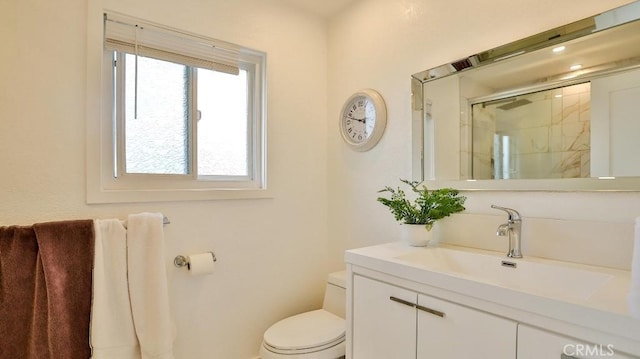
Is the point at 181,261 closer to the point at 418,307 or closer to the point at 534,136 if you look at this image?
the point at 418,307

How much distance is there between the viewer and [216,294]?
5.81 ft

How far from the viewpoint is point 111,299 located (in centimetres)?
137

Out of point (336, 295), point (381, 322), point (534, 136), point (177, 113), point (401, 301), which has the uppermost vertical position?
point (177, 113)

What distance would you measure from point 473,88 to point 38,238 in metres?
1.98

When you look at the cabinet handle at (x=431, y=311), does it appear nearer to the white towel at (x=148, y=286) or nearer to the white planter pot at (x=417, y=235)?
the white planter pot at (x=417, y=235)

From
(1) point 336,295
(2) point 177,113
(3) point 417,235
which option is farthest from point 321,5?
(1) point 336,295

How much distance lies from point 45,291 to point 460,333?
1554 millimetres

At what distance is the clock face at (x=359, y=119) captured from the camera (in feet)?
6.34

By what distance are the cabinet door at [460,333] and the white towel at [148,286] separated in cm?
111

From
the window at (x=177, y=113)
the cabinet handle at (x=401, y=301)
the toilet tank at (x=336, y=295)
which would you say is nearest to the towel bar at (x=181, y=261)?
the window at (x=177, y=113)

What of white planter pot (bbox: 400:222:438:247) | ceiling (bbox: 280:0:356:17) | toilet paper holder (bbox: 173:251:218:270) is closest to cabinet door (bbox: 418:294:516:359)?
white planter pot (bbox: 400:222:438:247)

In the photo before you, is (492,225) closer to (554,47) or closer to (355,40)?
A: (554,47)

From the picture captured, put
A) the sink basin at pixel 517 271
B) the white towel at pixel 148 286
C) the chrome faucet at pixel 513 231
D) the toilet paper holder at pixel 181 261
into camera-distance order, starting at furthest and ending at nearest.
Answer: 1. the toilet paper holder at pixel 181 261
2. the white towel at pixel 148 286
3. the chrome faucet at pixel 513 231
4. the sink basin at pixel 517 271

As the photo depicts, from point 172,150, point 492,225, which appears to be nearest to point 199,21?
point 172,150
